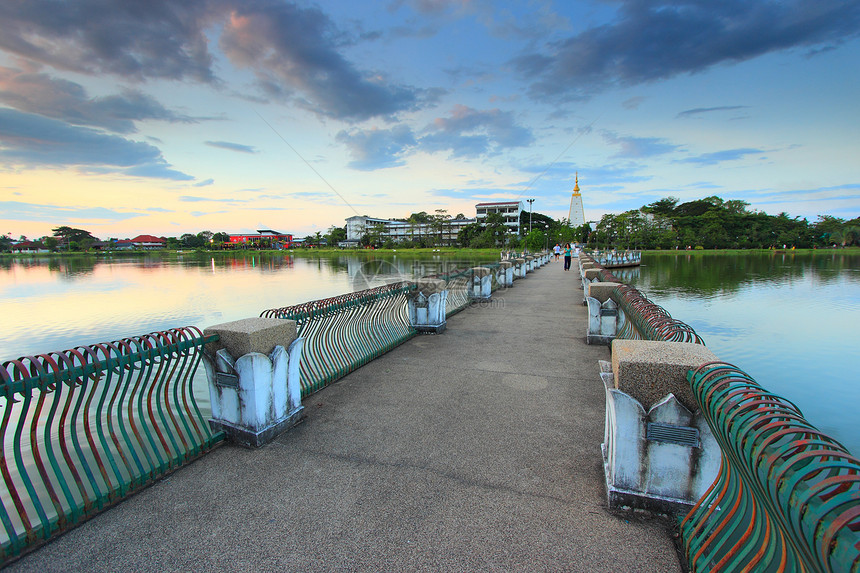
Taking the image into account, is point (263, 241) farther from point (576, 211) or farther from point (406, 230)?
point (576, 211)

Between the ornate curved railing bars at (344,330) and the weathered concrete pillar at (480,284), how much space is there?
5.04m

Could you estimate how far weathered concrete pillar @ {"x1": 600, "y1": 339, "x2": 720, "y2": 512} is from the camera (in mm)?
2740

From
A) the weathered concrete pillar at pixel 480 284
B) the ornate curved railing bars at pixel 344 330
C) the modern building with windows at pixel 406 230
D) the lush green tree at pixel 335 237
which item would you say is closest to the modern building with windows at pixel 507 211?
the modern building with windows at pixel 406 230

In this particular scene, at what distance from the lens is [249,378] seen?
3918 millimetres

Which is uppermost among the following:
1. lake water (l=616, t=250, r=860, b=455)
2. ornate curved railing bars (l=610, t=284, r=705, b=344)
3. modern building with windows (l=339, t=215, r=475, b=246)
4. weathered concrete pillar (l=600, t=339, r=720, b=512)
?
modern building with windows (l=339, t=215, r=475, b=246)

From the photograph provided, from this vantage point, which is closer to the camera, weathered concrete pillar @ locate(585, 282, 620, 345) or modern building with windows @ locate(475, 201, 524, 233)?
weathered concrete pillar @ locate(585, 282, 620, 345)

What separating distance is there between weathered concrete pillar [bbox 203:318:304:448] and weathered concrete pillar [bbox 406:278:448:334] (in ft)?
15.2

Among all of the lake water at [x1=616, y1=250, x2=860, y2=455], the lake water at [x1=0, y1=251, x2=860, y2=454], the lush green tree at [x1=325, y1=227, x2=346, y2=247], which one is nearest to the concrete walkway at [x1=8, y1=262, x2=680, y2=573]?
the lake water at [x1=616, y1=250, x2=860, y2=455]

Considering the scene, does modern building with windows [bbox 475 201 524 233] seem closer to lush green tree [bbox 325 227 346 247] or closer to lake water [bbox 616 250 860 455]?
lush green tree [bbox 325 227 346 247]

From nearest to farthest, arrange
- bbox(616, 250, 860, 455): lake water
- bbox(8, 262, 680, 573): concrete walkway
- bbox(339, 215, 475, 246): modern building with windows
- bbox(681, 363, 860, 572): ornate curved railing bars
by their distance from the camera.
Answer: bbox(681, 363, 860, 572): ornate curved railing bars < bbox(8, 262, 680, 573): concrete walkway < bbox(616, 250, 860, 455): lake water < bbox(339, 215, 475, 246): modern building with windows

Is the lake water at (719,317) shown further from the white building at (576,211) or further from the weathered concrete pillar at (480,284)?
the white building at (576,211)

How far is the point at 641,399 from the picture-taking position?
284 cm

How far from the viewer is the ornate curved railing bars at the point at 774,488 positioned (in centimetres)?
114

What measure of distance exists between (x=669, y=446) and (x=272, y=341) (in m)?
3.58
